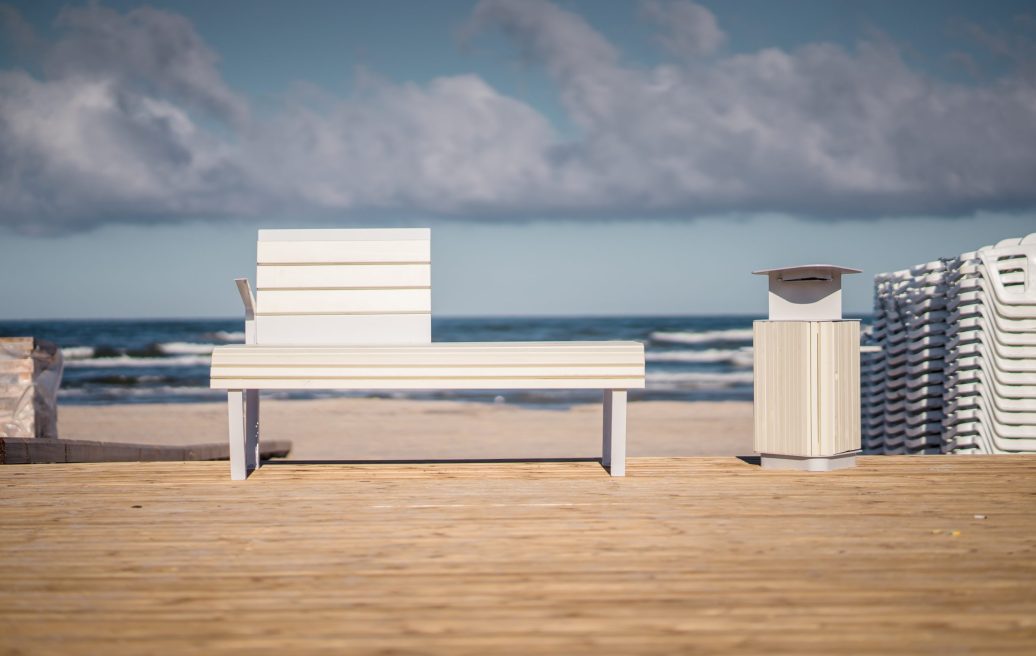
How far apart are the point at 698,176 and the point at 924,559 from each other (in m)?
35.8

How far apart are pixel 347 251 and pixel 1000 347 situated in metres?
4.45

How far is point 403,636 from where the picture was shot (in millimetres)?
2363

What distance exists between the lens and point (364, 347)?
5.00m

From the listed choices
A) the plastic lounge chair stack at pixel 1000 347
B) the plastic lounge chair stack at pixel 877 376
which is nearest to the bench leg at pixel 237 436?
the plastic lounge chair stack at pixel 1000 347

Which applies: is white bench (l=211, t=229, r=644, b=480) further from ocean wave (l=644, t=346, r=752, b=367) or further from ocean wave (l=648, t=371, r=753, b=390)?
ocean wave (l=644, t=346, r=752, b=367)

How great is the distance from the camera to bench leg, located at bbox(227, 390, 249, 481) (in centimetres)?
480

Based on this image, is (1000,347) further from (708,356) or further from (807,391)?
(708,356)

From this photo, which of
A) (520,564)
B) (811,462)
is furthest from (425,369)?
(811,462)

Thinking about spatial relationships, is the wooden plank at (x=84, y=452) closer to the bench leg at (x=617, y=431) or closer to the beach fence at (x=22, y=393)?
the beach fence at (x=22, y=393)

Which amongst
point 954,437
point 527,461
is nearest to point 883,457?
point 954,437

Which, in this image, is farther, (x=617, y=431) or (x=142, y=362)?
(x=142, y=362)

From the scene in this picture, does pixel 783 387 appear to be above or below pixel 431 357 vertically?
below

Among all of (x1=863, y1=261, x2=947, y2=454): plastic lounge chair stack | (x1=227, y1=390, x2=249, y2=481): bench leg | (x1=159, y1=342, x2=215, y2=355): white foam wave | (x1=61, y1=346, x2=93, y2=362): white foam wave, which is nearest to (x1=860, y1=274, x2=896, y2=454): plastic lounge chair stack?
(x1=863, y1=261, x2=947, y2=454): plastic lounge chair stack

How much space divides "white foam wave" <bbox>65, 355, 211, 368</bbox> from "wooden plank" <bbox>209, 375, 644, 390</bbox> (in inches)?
1045
